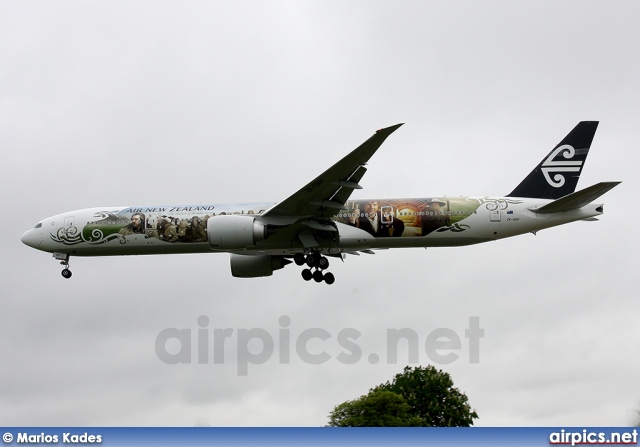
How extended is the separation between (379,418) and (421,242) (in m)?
14.0

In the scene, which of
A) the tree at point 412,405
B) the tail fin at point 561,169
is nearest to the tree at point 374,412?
the tree at point 412,405

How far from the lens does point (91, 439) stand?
70.5ft

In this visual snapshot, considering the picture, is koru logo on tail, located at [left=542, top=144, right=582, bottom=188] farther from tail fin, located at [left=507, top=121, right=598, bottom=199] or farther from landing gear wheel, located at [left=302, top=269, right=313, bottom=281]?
landing gear wheel, located at [left=302, top=269, right=313, bottom=281]

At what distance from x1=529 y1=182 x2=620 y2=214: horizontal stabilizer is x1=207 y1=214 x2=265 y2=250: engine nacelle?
33.8 ft

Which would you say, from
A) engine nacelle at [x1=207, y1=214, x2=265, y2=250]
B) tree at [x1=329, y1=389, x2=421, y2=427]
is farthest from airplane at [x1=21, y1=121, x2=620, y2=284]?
tree at [x1=329, y1=389, x2=421, y2=427]

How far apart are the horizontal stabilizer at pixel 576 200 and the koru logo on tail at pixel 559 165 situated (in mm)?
2257

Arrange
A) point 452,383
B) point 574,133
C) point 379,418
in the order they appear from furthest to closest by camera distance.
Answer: point 452,383, point 379,418, point 574,133

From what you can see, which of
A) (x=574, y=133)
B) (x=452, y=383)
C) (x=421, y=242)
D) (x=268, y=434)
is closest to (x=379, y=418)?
(x=452, y=383)

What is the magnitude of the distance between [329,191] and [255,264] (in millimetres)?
6263

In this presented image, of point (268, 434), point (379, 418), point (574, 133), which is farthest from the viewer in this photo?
point (379, 418)

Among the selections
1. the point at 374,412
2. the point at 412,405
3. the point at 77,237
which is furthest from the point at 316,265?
the point at 412,405

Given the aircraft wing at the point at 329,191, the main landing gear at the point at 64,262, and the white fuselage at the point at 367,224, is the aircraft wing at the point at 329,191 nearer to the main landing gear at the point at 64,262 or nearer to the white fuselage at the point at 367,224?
the white fuselage at the point at 367,224

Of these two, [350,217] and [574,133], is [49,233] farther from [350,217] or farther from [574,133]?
[574,133]

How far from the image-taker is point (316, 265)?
115ft
